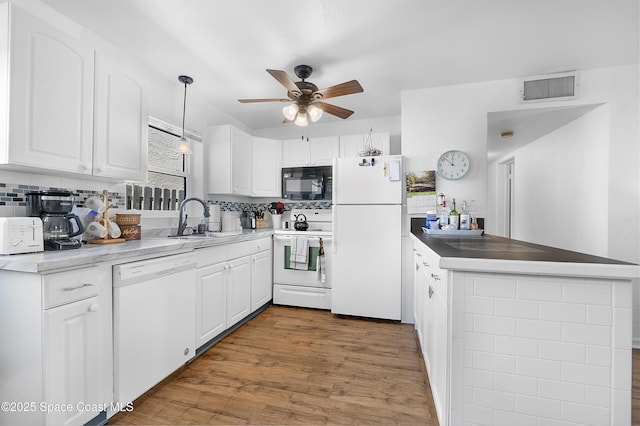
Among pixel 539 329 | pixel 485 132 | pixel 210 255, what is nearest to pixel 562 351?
pixel 539 329

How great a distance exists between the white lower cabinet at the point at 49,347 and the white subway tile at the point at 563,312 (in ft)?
6.54

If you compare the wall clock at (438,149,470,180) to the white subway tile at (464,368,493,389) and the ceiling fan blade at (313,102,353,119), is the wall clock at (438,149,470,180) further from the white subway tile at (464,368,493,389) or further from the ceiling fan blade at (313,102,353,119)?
the white subway tile at (464,368,493,389)

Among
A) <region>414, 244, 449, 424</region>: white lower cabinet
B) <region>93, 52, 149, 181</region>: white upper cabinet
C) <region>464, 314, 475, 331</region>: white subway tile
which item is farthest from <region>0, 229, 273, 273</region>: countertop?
<region>464, 314, 475, 331</region>: white subway tile

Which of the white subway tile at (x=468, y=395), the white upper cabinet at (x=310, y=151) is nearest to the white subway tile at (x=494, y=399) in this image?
the white subway tile at (x=468, y=395)

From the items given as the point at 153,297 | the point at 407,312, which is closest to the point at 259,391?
the point at 153,297

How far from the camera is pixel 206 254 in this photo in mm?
2230

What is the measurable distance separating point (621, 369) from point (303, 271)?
262 cm

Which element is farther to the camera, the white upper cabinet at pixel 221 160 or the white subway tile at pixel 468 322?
the white upper cabinet at pixel 221 160

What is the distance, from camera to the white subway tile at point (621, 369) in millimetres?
995

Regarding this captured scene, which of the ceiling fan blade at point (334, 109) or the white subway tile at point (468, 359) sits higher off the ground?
the ceiling fan blade at point (334, 109)

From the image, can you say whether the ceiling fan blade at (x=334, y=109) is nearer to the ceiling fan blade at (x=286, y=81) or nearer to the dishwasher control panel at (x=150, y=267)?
the ceiling fan blade at (x=286, y=81)

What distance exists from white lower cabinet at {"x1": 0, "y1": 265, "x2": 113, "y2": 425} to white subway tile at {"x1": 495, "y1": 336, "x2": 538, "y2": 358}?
184 cm

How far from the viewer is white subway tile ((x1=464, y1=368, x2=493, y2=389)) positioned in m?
1.14

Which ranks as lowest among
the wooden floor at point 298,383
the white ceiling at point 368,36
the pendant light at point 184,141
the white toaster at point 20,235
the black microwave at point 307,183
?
the wooden floor at point 298,383
